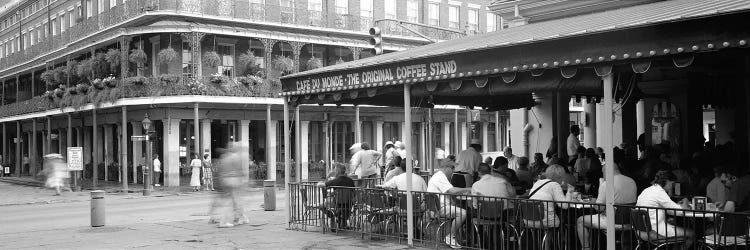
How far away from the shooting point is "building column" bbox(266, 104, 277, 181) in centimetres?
3403

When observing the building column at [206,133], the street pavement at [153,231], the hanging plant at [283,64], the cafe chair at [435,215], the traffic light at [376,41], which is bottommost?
the street pavement at [153,231]

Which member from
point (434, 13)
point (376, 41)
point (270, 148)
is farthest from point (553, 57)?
point (434, 13)

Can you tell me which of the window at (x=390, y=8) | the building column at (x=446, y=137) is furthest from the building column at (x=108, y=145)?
the building column at (x=446, y=137)

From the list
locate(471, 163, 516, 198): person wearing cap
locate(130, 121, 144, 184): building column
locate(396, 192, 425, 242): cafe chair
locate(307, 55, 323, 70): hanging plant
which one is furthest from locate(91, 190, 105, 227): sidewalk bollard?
locate(307, 55, 323, 70): hanging plant

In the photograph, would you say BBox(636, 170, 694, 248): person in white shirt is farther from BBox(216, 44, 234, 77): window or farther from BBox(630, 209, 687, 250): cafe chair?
BBox(216, 44, 234, 77): window

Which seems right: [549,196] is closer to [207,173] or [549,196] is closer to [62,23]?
[207,173]

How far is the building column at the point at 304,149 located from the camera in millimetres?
37156

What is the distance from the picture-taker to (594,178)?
14055 mm

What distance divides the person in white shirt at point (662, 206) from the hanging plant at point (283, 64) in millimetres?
27186

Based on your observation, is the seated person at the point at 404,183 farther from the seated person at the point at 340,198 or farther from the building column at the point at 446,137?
the building column at the point at 446,137

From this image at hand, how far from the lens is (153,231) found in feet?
50.3

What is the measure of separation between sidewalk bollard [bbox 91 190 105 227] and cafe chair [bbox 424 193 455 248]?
7.44 m

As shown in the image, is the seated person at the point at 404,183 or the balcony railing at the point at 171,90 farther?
the balcony railing at the point at 171,90

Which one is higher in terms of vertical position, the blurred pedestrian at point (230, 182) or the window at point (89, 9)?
the window at point (89, 9)
